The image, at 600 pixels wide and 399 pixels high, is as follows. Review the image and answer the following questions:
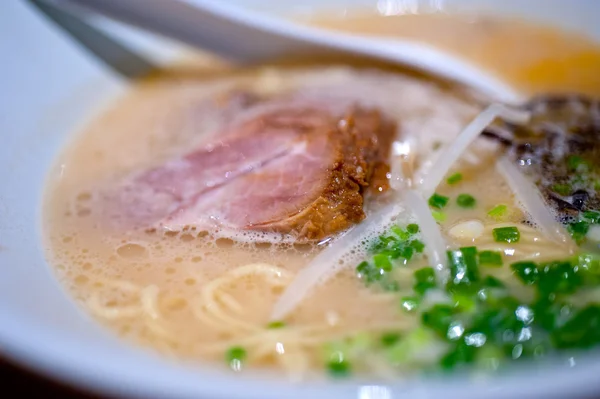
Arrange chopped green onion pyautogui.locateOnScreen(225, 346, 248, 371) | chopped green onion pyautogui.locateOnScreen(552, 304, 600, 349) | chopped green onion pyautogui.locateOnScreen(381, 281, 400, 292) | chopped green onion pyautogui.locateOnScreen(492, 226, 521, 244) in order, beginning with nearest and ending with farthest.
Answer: chopped green onion pyautogui.locateOnScreen(552, 304, 600, 349) → chopped green onion pyautogui.locateOnScreen(225, 346, 248, 371) → chopped green onion pyautogui.locateOnScreen(381, 281, 400, 292) → chopped green onion pyautogui.locateOnScreen(492, 226, 521, 244)

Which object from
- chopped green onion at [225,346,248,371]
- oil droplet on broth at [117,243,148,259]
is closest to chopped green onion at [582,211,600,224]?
chopped green onion at [225,346,248,371]

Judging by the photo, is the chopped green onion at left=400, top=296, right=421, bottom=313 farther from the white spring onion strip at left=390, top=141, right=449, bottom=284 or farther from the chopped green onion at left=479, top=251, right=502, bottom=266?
the chopped green onion at left=479, top=251, right=502, bottom=266

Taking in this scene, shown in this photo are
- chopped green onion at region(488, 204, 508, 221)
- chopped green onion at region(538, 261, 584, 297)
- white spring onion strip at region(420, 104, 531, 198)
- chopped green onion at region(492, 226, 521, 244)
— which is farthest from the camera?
white spring onion strip at region(420, 104, 531, 198)

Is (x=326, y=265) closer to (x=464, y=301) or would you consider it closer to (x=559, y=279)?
(x=464, y=301)

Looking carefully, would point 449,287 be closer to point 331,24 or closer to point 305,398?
point 305,398

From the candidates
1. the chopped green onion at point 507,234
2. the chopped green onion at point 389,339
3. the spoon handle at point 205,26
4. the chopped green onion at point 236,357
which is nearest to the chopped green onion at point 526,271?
the chopped green onion at point 507,234

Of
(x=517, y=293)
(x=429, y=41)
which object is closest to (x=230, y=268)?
(x=517, y=293)
